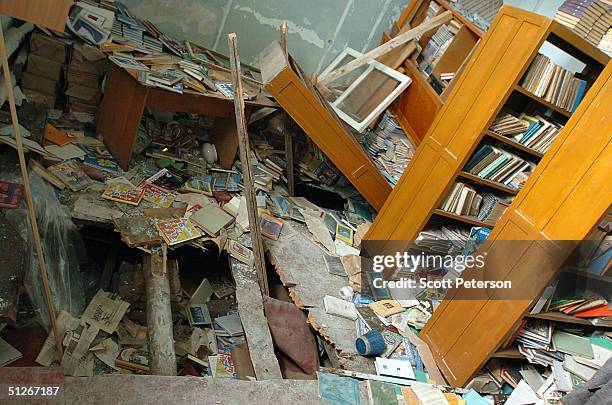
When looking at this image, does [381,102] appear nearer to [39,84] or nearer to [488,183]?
[488,183]

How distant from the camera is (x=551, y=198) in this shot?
3029mm

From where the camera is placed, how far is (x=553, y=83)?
362cm

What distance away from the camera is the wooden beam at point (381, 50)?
5449 mm

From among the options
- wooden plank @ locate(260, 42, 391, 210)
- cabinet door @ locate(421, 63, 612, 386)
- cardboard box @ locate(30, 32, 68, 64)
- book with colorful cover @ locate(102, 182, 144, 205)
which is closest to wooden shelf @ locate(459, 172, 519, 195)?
cabinet door @ locate(421, 63, 612, 386)

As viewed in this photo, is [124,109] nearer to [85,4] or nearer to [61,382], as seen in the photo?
[85,4]

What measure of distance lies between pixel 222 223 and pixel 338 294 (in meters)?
1.15

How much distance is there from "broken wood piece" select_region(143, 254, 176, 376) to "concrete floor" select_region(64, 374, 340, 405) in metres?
0.27

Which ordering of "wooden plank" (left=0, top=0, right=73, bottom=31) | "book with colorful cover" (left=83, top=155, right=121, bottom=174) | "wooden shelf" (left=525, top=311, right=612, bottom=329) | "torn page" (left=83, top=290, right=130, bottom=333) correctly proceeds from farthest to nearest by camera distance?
"book with colorful cover" (left=83, top=155, right=121, bottom=174) < "torn page" (left=83, top=290, right=130, bottom=333) < "wooden shelf" (left=525, top=311, right=612, bottom=329) < "wooden plank" (left=0, top=0, right=73, bottom=31)

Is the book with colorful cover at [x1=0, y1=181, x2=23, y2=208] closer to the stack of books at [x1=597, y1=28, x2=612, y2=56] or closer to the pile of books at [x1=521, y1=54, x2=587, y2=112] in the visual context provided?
the pile of books at [x1=521, y1=54, x2=587, y2=112]

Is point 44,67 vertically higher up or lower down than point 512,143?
lower down

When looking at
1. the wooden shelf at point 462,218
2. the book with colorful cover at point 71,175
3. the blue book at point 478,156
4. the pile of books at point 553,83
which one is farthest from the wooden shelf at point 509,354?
the book with colorful cover at point 71,175

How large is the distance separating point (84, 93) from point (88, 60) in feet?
1.05

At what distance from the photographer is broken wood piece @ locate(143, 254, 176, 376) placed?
10.2ft

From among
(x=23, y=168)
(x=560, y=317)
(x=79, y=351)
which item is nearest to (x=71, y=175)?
(x=79, y=351)
